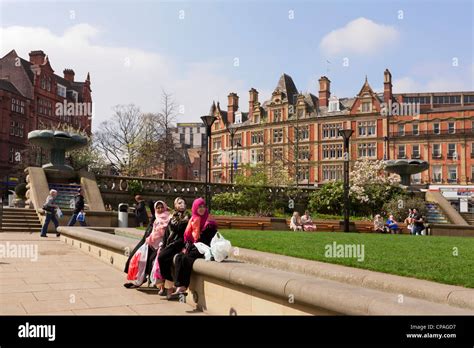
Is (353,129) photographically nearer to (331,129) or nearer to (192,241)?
(331,129)

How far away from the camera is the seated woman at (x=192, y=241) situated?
7.20 meters

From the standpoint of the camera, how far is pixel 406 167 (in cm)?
3728

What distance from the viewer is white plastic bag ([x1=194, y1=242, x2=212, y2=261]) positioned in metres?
7.05

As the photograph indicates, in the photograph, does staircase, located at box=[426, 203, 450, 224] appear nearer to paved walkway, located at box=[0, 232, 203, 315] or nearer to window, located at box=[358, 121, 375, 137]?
paved walkway, located at box=[0, 232, 203, 315]

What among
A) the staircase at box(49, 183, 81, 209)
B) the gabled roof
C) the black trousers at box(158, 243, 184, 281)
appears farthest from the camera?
the gabled roof

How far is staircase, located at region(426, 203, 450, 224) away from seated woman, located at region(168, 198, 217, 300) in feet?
95.8

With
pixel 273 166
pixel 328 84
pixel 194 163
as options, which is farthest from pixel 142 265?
pixel 194 163

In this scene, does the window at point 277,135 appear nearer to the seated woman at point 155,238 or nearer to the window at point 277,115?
the window at point 277,115

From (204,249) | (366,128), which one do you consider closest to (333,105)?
(366,128)

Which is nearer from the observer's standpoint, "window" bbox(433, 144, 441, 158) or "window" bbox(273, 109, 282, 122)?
"window" bbox(433, 144, 441, 158)

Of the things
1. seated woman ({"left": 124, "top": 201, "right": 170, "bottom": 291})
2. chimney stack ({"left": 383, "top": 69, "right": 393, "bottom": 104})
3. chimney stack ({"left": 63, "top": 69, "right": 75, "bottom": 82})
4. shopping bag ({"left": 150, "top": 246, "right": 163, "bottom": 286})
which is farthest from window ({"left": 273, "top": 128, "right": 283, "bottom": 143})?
shopping bag ({"left": 150, "top": 246, "right": 163, "bottom": 286})

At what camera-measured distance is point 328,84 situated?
252ft

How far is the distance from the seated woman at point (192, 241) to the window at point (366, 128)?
6479cm

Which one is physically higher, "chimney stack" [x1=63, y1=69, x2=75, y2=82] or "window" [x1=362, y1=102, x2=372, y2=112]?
"chimney stack" [x1=63, y1=69, x2=75, y2=82]
